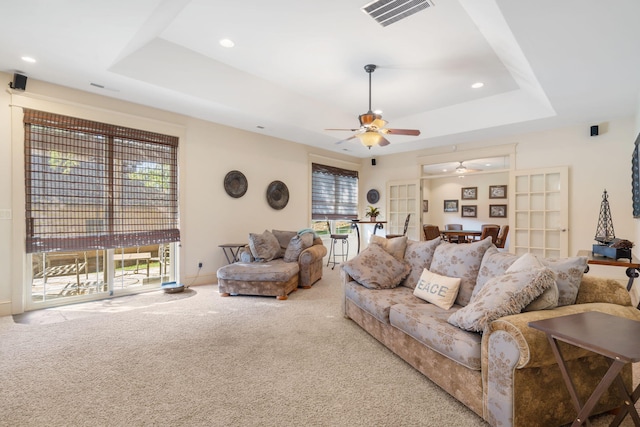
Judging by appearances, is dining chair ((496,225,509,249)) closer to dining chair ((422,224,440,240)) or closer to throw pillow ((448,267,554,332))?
dining chair ((422,224,440,240))

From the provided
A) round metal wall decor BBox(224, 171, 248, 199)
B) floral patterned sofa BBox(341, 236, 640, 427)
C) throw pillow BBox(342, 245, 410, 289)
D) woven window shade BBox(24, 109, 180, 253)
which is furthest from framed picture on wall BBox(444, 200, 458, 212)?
woven window shade BBox(24, 109, 180, 253)

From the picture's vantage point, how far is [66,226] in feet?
12.4

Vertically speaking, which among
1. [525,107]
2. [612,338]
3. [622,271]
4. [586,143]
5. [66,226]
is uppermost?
[525,107]

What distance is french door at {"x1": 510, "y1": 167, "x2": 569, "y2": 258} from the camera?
5156 millimetres

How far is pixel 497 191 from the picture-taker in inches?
358

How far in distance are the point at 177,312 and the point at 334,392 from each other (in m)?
2.39

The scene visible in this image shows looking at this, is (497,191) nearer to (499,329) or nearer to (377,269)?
(377,269)

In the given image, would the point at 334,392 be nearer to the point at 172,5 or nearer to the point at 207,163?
the point at 172,5

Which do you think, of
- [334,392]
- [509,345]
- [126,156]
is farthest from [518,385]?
[126,156]

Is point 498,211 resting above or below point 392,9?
below

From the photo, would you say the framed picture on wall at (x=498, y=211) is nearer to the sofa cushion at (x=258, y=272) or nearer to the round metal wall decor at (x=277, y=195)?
the round metal wall decor at (x=277, y=195)

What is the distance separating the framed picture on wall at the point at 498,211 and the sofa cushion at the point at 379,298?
743cm

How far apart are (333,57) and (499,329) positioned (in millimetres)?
3379

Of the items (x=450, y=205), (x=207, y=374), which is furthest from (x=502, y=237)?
(x=207, y=374)
